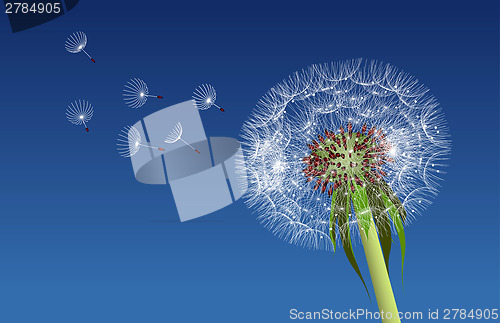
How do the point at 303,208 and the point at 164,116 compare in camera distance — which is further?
the point at 164,116

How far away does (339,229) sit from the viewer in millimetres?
9656

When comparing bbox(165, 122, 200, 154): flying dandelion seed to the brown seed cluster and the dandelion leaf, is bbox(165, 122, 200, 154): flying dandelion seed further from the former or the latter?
the dandelion leaf

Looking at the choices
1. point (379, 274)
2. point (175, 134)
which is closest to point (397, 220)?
point (379, 274)

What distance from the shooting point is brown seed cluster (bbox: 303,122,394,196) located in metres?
9.38

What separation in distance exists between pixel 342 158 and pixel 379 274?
2.02 metres

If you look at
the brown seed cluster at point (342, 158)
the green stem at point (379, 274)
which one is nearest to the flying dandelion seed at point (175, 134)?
the brown seed cluster at point (342, 158)

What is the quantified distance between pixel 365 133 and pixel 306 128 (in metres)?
0.94

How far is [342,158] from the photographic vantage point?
9.37 meters

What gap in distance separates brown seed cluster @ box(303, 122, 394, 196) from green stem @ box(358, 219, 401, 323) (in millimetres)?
866

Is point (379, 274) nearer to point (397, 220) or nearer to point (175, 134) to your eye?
point (397, 220)

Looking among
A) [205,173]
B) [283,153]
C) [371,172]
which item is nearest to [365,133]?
[371,172]

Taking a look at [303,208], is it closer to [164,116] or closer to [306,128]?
[306,128]

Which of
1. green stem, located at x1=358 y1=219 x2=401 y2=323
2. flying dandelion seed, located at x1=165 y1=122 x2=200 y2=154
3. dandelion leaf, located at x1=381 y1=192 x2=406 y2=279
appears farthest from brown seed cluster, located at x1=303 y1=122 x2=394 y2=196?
flying dandelion seed, located at x1=165 y1=122 x2=200 y2=154

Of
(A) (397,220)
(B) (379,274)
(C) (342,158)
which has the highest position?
(C) (342,158)
